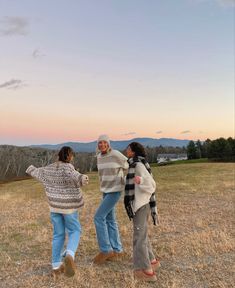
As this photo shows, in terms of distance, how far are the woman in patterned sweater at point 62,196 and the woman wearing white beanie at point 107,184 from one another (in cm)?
57

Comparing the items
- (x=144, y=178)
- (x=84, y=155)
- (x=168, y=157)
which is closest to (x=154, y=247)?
(x=144, y=178)

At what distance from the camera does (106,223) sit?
7.94m

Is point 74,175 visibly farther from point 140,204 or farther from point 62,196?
point 140,204

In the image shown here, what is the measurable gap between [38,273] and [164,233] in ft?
14.0

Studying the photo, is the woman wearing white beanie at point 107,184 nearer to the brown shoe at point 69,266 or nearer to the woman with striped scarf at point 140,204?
the woman with striped scarf at point 140,204

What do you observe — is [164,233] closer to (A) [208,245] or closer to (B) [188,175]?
(A) [208,245]

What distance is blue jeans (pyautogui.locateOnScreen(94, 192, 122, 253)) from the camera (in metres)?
7.52

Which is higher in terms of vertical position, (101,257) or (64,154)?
(64,154)

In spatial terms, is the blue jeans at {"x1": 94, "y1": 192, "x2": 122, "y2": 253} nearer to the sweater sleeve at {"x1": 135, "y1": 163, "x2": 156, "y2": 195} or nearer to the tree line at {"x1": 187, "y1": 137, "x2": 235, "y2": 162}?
the sweater sleeve at {"x1": 135, "y1": 163, "x2": 156, "y2": 195}

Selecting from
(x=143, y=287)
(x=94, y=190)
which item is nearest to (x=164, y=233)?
(x=143, y=287)

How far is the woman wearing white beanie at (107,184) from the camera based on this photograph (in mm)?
7473

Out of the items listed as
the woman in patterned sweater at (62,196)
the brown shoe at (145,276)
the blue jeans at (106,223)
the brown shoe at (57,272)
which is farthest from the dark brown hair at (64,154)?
the brown shoe at (145,276)

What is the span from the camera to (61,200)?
7059 mm

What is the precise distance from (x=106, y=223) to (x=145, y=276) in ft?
5.23
